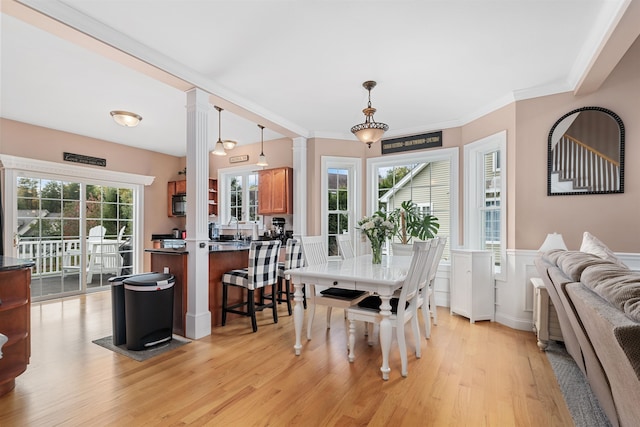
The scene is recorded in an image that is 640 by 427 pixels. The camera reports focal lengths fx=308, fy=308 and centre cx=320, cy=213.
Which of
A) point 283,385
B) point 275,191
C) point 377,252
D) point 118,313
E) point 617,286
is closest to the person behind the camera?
point 617,286

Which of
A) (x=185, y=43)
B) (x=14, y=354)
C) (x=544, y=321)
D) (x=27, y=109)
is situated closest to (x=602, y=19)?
(x=544, y=321)

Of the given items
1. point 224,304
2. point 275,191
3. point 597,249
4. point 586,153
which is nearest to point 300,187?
point 275,191

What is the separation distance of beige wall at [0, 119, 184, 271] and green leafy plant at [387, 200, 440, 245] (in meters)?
4.89

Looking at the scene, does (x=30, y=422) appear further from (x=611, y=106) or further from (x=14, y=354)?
(x=611, y=106)

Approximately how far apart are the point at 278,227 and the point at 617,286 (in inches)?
186

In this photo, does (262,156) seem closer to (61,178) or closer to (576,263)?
(61,178)

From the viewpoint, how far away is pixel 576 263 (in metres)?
1.69

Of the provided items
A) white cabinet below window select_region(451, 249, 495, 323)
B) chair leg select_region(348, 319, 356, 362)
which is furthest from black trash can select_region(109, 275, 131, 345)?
white cabinet below window select_region(451, 249, 495, 323)

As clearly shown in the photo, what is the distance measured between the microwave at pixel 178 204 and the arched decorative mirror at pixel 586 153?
621 centimetres

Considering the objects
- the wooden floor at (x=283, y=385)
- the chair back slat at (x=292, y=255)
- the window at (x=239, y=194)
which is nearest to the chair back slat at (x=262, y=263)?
the chair back slat at (x=292, y=255)

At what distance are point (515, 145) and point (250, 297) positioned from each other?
3.45m

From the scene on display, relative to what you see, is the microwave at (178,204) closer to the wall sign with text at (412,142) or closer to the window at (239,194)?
the window at (239,194)

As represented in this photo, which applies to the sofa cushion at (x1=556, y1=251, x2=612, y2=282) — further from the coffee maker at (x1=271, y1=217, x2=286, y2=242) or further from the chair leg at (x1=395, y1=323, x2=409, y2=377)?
the coffee maker at (x1=271, y1=217, x2=286, y2=242)

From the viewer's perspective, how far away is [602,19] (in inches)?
88.9
